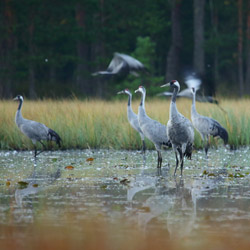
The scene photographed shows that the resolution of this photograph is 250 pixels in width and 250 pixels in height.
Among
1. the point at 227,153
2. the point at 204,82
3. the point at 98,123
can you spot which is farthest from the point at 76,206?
the point at 204,82

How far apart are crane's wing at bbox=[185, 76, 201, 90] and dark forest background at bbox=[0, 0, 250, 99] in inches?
437

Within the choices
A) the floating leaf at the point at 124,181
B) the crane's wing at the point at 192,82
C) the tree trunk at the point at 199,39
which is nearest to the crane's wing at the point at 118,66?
the crane's wing at the point at 192,82

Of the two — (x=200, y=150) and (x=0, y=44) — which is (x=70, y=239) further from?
(x=0, y=44)

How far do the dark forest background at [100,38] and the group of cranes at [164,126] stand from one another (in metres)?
11.5

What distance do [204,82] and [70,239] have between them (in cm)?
1012

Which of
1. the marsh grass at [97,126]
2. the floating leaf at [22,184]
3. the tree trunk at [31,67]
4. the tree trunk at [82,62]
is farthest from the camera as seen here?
the tree trunk at [82,62]

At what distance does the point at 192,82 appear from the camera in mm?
14062

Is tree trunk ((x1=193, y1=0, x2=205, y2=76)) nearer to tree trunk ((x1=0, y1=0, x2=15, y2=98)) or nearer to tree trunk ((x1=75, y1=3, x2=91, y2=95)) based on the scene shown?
tree trunk ((x1=75, y1=3, x2=91, y2=95))

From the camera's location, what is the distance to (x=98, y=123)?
13844 mm

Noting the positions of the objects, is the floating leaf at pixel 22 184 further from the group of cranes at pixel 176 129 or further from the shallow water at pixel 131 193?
the group of cranes at pixel 176 129

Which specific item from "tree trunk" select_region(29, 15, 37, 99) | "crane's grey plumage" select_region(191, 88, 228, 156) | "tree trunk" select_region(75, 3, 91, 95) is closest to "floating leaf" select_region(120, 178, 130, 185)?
"crane's grey plumage" select_region(191, 88, 228, 156)

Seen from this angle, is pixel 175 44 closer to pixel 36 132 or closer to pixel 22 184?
pixel 36 132

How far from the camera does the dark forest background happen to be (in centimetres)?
2856

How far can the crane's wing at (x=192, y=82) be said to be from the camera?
45.9 feet
